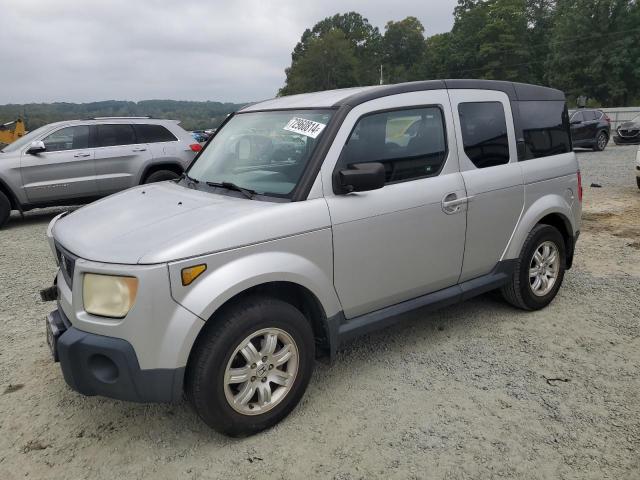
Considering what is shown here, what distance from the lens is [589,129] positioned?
727 inches

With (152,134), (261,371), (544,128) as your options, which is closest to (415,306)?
(261,371)

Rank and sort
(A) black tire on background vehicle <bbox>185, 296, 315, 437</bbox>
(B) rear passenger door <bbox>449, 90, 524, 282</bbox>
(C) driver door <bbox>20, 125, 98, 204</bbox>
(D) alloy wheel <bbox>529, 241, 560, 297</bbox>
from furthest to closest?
(C) driver door <bbox>20, 125, 98, 204</bbox>
(D) alloy wheel <bbox>529, 241, 560, 297</bbox>
(B) rear passenger door <bbox>449, 90, 524, 282</bbox>
(A) black tire on background vehicle <bbox>185, 296, 315, 437</bbox>

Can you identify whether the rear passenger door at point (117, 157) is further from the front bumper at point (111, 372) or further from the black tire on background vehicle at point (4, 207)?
the front bumper at point (111, 372)

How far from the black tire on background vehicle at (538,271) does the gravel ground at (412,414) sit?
15cm

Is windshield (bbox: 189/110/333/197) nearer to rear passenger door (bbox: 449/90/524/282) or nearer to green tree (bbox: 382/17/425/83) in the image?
rear passenger door (bbox: 449/90/524/282)

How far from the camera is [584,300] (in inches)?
182

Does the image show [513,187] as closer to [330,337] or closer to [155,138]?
[330,337]

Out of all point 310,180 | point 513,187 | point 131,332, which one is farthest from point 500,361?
point 131,332

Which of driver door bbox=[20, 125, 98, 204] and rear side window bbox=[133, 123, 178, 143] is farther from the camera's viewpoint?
rear side window bbox=[133, 123, 178, 143]

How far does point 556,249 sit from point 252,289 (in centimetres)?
290

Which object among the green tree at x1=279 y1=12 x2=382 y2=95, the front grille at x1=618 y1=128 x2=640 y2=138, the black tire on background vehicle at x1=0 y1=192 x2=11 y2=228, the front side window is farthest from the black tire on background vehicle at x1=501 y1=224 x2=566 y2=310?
the green tree at x1=279 y1=12 x2=382 y2=95

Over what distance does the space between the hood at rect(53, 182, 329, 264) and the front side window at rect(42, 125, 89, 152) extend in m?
6.53

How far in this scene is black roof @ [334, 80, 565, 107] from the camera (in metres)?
3.28

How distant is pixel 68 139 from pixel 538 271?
8108 millimetres
